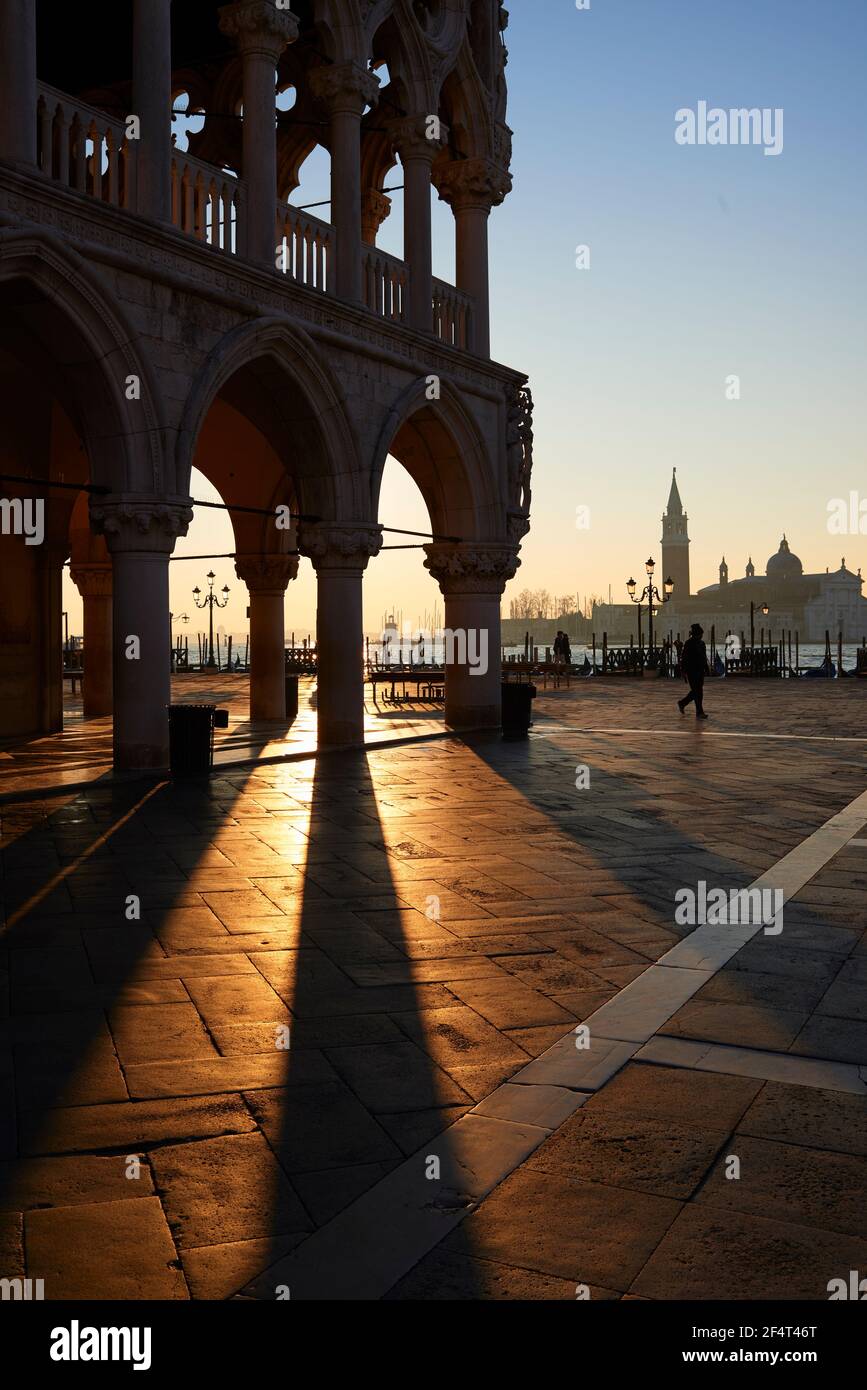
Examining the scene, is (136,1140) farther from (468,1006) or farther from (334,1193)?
(468,1006)

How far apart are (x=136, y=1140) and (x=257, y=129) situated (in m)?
11.7

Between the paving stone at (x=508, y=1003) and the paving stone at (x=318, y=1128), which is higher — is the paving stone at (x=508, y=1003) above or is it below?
above

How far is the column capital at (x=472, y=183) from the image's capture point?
A: 16.8 meters

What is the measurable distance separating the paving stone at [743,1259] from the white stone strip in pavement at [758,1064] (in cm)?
91

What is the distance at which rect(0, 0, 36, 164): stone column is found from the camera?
9.40 metres

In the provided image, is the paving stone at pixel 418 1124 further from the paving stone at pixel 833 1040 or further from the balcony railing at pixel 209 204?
the balcony railing at pixel 209 204

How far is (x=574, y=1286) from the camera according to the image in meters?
2.41

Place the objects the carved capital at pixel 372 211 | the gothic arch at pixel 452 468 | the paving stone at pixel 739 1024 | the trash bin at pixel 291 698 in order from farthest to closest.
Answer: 1. the trash bin at pixel 291 698
2. the carved capital at pixel 372 211
3. the gothic arch at pixel 452 468
4. the paving stone at pixel 739 1024

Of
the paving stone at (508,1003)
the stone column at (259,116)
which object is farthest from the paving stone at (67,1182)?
the stone column at (259,116)

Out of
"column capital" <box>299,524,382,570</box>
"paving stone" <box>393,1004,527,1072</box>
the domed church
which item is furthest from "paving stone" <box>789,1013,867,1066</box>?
the domed church

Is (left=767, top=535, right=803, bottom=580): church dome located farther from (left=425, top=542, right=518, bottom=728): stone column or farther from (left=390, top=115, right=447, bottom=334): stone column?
(left=390, top=115, right=447, bottom=334): stone column

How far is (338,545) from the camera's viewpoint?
13820 millimetres

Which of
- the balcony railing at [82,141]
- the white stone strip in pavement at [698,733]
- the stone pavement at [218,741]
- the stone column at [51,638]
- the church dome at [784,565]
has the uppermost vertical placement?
the church dome at [784,565]
